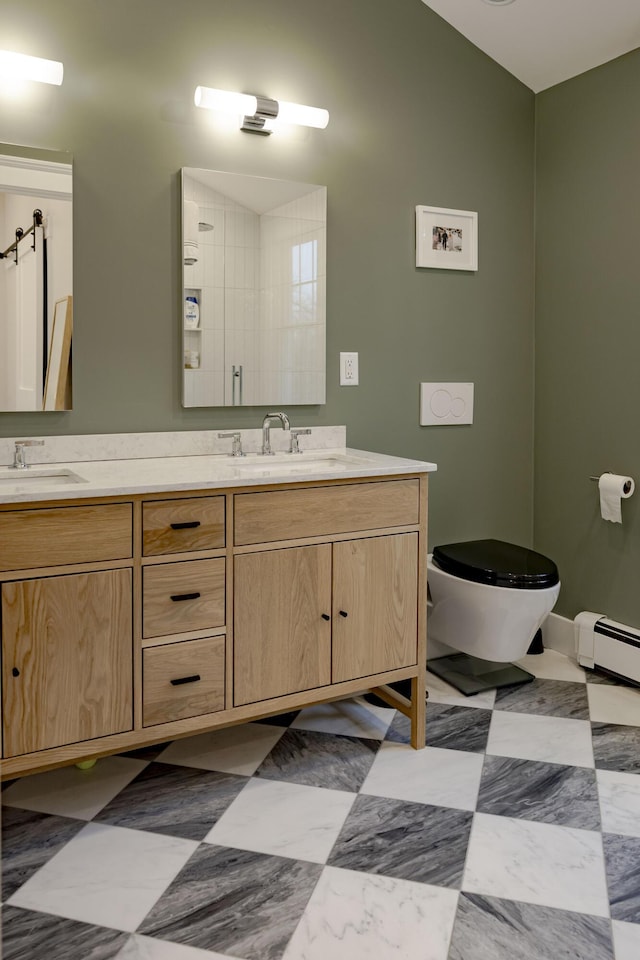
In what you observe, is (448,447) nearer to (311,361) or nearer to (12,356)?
(311,361)

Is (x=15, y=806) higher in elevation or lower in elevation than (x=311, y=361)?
lower

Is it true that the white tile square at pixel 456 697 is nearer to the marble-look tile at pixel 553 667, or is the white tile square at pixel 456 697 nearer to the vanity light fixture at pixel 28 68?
the marble-look tile at pixel 553 667

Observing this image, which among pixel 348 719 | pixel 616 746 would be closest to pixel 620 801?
pixel 616 746

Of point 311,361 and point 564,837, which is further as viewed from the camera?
point 311,361

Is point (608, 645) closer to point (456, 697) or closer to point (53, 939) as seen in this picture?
point (456, 697)

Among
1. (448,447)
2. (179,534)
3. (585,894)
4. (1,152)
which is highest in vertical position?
(1,152)

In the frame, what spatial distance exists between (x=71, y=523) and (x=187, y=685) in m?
0.50

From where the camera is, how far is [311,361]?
2.56 meters

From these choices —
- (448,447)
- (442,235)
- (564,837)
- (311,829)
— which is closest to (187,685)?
(311,829)

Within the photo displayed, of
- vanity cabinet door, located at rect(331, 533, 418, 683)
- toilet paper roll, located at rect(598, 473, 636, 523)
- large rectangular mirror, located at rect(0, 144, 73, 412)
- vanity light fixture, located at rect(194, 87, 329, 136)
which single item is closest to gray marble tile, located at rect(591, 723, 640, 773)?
vanity cabinet door, located at rect(331, 533, 418, 683)

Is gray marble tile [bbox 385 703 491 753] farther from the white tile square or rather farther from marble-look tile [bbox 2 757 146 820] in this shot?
marble-look tile [bbox 2 757 146 820]

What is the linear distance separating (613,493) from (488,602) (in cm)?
64

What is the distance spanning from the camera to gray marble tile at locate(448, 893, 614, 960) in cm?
143

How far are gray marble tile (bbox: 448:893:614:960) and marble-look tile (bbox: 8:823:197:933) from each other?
63cm
